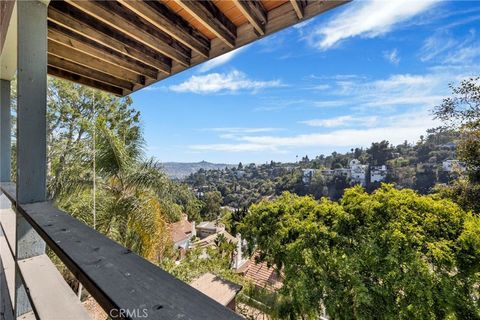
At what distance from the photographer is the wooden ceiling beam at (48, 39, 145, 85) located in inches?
72.6

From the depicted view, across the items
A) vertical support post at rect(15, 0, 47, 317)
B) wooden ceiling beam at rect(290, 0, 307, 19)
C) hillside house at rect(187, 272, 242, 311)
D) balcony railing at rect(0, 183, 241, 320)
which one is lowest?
hillside house at rect(187, 272, 242, 311)

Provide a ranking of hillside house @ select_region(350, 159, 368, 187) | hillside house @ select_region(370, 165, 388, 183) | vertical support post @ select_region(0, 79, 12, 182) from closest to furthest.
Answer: vertical support post @ select_region(0, 79, 12, 182) < hillside house @ select_region(370, 165, 388, 183) < hillside house @ select_region(350, 159, 368, 187)

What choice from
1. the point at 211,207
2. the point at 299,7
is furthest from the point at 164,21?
the point at 211,207

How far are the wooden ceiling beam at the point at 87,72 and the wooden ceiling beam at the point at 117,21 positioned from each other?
734 millimetres

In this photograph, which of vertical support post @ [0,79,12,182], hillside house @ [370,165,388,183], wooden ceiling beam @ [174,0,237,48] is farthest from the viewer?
hillside house @ [370,165,388,183]

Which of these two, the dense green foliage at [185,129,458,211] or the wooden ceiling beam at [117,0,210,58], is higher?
the wooden ceiling beam at [117,0,210,58]

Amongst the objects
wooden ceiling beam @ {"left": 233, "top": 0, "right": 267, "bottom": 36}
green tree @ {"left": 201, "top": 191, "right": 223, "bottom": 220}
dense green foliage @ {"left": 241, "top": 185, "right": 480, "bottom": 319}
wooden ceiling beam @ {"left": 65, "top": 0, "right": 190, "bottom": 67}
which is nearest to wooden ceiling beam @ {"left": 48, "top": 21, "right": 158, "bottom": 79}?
wooden ceiling beam @ {"left": 65, "top": 0, "right": 190, "bottom": 67}

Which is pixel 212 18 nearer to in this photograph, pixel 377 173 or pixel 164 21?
pixel 164 21

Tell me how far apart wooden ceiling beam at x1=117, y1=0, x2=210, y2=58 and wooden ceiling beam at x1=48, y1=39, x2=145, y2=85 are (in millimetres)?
779

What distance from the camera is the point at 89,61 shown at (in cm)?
Answer: 199

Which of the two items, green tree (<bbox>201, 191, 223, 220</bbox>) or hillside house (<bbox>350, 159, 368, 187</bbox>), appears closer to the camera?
hillside house (<bbox>350, 159, 368, 187</bbox>)

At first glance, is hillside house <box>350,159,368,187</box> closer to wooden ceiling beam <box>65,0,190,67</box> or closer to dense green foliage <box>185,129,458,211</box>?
dense green foliage <box>185,129,458,211</box>

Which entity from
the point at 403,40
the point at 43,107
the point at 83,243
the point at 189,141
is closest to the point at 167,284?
the point at 83,243

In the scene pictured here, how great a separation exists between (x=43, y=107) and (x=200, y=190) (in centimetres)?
3964
